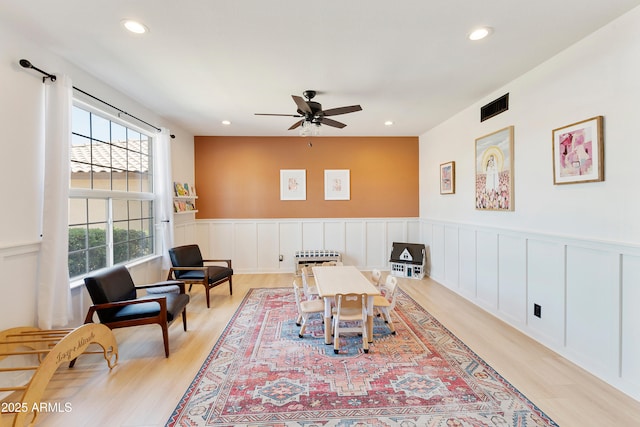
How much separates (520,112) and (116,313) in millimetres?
4461

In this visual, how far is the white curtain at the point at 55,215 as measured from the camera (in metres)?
2.41

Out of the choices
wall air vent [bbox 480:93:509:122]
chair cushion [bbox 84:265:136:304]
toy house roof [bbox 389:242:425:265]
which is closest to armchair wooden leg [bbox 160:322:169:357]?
chair cushion [bbox 84:265:136:304]

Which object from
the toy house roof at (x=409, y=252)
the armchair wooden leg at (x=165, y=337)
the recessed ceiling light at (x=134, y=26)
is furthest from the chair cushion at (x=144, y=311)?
the toy house roof at (x=409, y=252)

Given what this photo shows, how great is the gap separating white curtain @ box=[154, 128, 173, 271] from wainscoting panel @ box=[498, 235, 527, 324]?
14.5ft

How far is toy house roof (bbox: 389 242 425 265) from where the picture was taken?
5.51 metres

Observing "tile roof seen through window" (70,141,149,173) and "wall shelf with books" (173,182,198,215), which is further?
"wall shelf with books" (173,182,198,215)

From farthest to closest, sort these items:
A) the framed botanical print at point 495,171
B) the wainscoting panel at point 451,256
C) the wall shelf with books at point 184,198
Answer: the wall shelf with books at point 184,198, the wainscoting panel at point 451,256, the framed botanical print at point 495,171

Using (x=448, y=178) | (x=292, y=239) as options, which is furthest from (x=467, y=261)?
(x=292, y=239)

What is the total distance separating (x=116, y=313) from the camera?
2.67 metres

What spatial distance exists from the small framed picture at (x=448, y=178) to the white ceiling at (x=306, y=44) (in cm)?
112

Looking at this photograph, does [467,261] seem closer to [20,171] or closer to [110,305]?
[110,305]

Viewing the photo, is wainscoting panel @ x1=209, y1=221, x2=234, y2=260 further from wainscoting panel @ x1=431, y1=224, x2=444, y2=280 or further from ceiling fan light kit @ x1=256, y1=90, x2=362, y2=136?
wainscoting panel @ x1=431, y1=224, x2=444, y2=280

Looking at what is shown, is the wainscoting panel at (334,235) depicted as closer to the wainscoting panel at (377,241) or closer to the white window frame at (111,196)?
the wainscoting panel at (377,241)

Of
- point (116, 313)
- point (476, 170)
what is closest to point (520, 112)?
point (476, 170)
